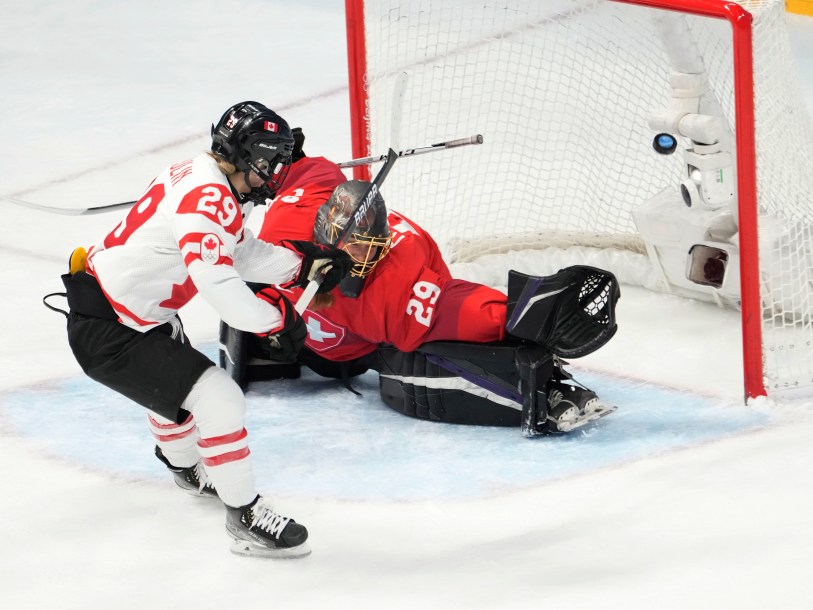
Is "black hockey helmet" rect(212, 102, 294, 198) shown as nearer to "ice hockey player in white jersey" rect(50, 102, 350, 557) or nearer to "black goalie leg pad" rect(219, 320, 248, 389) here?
"ice hockey player in white jersey" rect(50, 102, 350, 557)

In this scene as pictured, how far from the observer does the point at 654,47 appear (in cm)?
444

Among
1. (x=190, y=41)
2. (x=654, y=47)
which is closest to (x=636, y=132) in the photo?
(x=654, y=47)

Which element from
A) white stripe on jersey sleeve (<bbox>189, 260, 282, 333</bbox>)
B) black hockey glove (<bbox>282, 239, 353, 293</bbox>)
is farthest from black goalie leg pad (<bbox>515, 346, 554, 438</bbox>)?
white stripe on jersey sleeve (<bbox>189, 260, 282, 333</bbox>)

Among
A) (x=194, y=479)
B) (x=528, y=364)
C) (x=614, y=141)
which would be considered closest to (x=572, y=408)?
(x=528, y=364)

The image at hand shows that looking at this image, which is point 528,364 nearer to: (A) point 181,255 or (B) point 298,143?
(A) point 181,255

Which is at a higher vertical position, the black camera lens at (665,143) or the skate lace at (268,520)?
the black camera lens at (665,143)

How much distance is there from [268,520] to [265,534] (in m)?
0.03

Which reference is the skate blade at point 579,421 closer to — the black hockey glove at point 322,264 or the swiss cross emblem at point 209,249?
the black hockey glove at point 322,264

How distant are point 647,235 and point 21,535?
82.7 inches

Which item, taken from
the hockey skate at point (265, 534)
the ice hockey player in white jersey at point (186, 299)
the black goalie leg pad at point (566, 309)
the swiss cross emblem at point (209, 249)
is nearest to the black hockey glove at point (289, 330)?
the ice hockey player in white jersey at point (186, 299)

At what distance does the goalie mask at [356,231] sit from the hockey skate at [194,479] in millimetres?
638

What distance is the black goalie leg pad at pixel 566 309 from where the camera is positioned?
10.7 feet

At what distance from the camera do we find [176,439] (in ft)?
9.98

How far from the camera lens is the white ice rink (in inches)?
106
